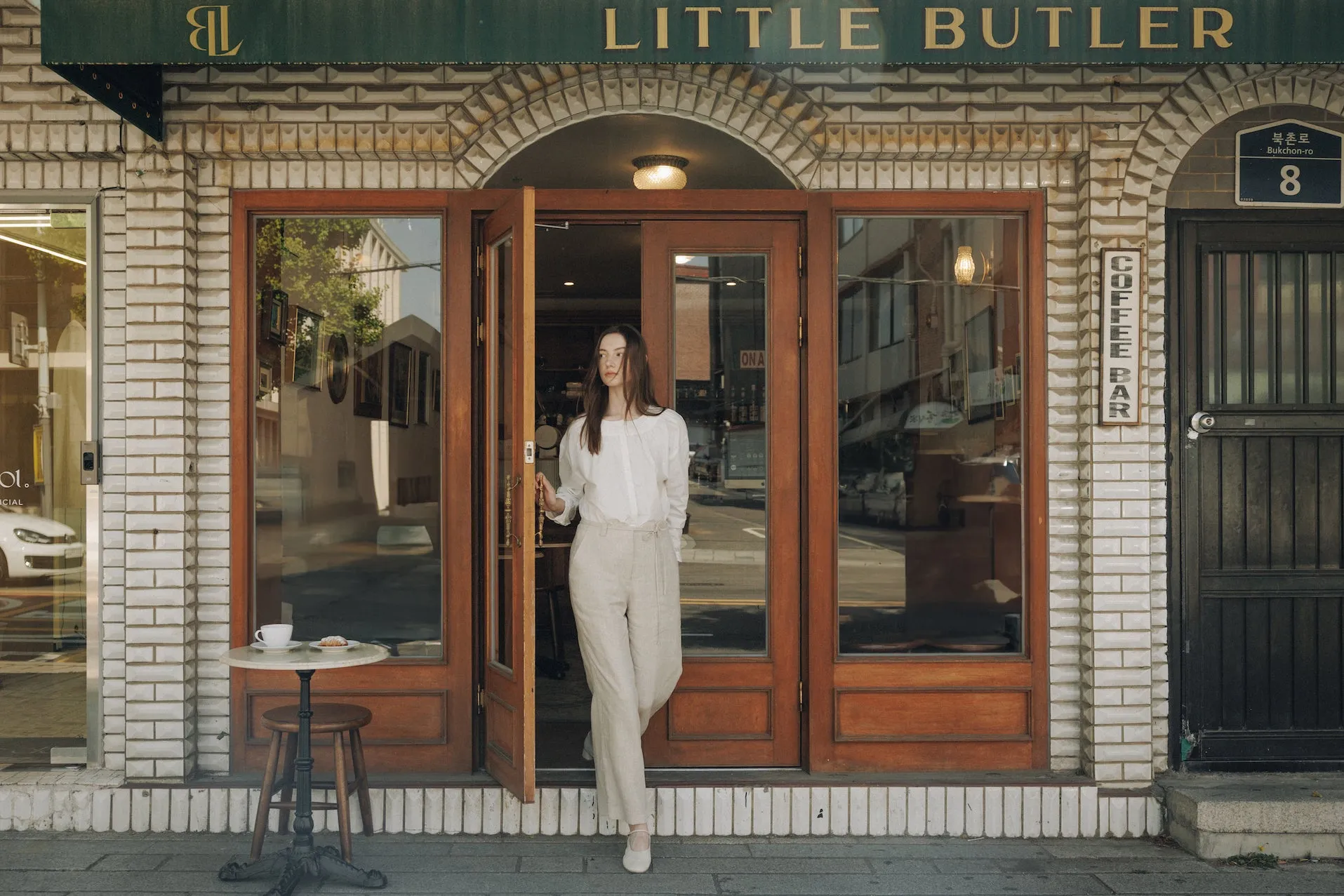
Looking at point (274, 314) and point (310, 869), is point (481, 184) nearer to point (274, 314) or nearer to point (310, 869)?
point (274, 314)

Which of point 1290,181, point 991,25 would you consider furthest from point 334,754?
point 1290,181

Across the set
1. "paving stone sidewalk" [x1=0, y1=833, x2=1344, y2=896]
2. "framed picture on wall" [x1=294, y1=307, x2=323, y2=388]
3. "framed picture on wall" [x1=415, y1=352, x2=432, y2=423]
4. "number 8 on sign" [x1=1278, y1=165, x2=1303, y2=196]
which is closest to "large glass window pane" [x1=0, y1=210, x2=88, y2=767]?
"paving stone sidewalk" [x1=0, y1=833, x2=1344, y2=896]

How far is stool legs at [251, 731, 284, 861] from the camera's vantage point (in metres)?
4.22

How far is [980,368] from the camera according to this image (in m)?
5.04

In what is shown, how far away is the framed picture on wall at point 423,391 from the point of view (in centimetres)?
500

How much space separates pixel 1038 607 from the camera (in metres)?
4.93

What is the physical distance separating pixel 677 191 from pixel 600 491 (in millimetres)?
1444

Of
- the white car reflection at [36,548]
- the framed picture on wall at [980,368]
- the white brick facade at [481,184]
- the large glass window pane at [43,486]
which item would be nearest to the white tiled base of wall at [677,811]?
the white brick facade at [481,184]

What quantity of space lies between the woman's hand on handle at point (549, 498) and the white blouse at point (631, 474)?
0.03 meters

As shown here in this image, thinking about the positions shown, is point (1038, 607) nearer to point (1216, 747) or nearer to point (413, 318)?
point (1216, 747)

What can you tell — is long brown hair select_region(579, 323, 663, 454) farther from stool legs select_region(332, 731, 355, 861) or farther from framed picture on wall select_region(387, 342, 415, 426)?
stool legs select_region(332, 731, 355, 861)

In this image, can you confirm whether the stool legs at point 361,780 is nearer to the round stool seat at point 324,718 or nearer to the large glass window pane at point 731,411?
the round stool seat at point 324,718

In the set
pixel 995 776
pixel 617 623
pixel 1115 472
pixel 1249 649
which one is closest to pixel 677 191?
pixel 617 623

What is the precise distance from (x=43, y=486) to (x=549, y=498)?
91.9 inches
